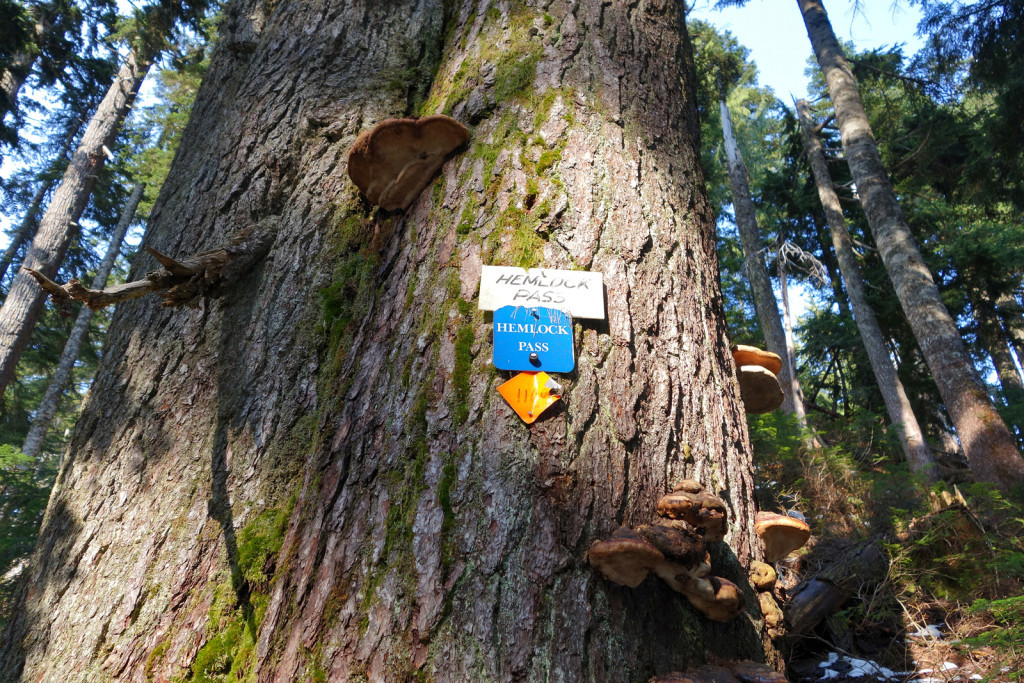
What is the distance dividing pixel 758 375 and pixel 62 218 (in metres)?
13.7

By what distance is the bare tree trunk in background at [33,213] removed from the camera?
15430 mm

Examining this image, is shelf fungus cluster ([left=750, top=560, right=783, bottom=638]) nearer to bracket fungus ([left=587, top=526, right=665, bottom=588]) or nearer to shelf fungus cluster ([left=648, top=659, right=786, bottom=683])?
shelf fungus cluster ([left=648, top=659, right=786, bottom=683])

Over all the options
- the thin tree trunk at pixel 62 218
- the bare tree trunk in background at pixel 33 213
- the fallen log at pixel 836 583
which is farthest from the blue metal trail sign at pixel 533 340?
the bare tree trunk in background at pixel 33 213

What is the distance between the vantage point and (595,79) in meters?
2.04

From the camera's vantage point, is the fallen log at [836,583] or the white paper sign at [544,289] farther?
the fallen log at [836,583]

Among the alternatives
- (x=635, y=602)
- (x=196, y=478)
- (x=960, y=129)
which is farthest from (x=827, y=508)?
(x=960, y=129)

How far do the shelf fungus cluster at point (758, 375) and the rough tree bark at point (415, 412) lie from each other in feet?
2.14

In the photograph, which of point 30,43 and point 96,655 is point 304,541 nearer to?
point 96,655

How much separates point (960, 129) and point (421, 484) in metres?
17.1

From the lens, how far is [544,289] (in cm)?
160

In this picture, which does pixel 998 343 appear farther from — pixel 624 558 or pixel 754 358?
pixel 624 558

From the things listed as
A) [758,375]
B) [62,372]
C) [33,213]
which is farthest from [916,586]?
[33,213]

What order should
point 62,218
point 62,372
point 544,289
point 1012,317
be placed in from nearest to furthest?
point 544,289 → point 62,218 → point 62,372 → point 1012,317

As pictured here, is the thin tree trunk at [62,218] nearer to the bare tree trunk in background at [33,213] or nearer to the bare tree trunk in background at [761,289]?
the bare tree trunk in background at [33,213]
